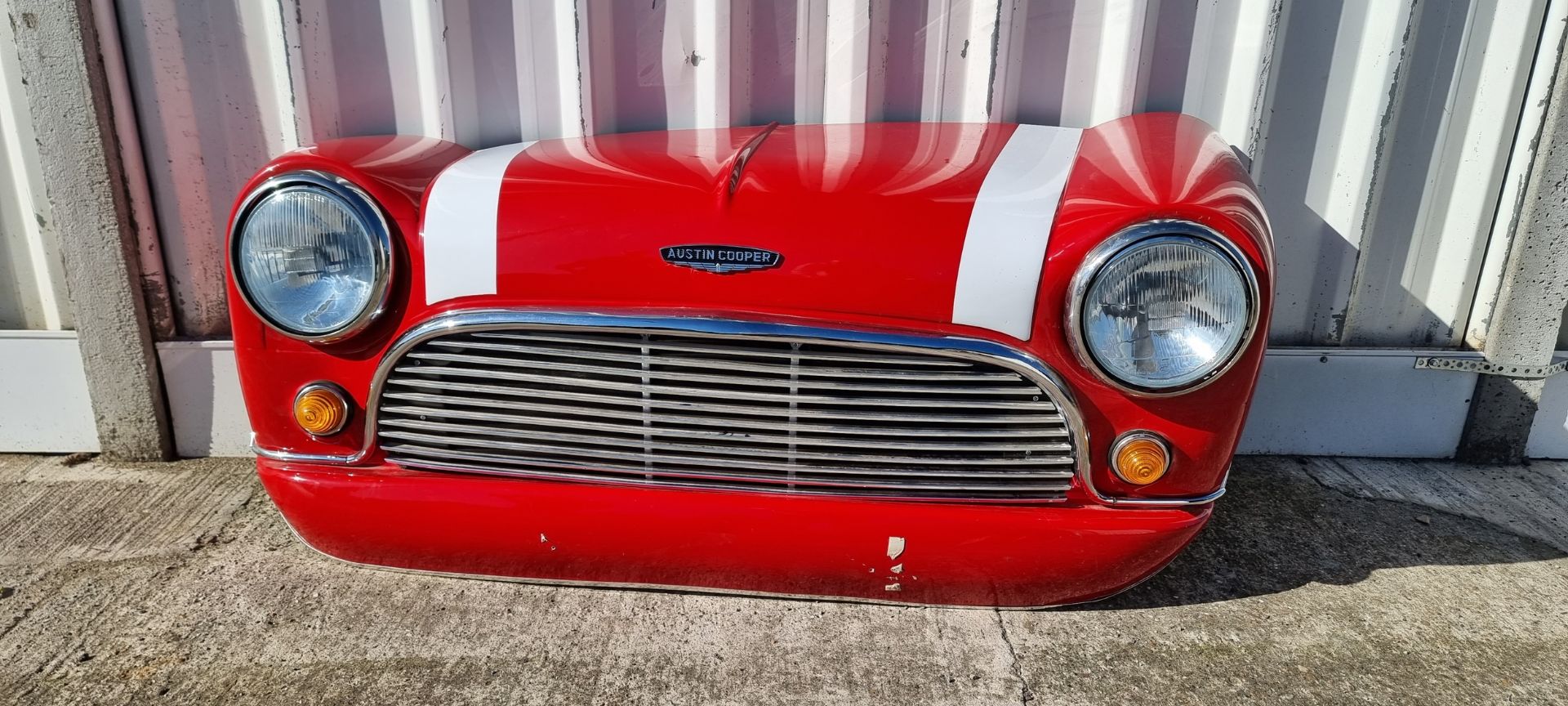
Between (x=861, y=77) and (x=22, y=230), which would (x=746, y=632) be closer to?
(x=861, y=77)

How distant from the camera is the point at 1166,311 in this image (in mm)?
1340

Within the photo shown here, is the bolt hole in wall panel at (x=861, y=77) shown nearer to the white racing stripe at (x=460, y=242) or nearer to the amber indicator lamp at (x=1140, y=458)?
the white racing stripe at (x=460, y=242)

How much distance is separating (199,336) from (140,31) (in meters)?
0.72

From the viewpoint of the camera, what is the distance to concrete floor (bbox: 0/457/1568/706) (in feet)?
4.87

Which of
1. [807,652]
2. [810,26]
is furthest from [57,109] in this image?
[807,652]

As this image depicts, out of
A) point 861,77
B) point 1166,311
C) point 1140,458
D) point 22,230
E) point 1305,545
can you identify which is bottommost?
point 1305,545

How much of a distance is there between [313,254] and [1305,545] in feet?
6.70

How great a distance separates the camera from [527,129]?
6.94 feet

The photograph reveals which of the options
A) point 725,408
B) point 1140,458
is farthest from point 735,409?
point 1140,458

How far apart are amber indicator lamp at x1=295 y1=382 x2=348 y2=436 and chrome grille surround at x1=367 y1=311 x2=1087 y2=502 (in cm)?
7

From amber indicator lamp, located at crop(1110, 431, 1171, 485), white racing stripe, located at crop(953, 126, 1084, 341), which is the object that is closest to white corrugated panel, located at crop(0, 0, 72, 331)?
white racing stripe, located at crop(953, 126, 1084, 341)

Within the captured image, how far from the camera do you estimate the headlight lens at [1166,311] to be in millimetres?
1312

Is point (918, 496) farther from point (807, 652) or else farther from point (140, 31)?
point (140, 31)

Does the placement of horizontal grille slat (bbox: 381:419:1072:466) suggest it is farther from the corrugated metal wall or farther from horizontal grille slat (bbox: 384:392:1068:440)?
the corrugated metal wall
